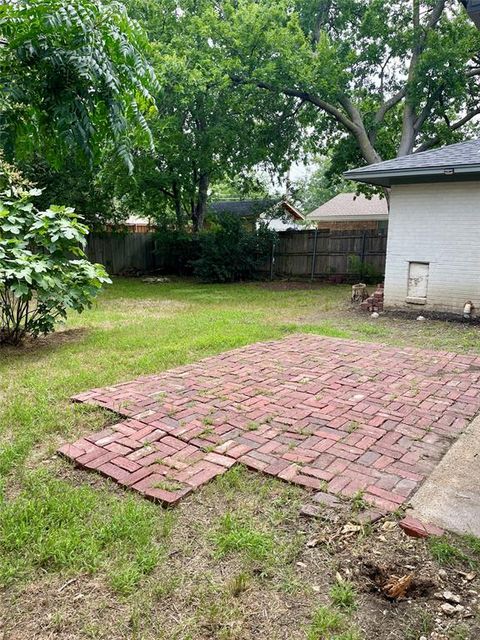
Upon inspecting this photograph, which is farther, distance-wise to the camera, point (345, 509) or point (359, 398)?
point (359, 398)

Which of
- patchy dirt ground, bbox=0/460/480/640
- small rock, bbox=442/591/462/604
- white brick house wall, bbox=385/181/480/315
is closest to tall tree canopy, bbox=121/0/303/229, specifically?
white brick house wall, bbox=385/181/480/315

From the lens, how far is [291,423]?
3.47 metres

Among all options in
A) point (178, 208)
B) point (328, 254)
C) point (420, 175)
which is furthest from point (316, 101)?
point (420, 175)

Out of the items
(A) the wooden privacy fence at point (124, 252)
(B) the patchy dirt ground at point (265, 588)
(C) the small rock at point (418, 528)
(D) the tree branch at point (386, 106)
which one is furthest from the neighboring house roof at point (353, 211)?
(B) the patchy dirt ground at point (265, 588)

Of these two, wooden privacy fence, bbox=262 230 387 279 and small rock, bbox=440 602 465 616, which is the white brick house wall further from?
small rock, bbox=440 602 465 616

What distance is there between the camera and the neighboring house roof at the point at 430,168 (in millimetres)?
7316

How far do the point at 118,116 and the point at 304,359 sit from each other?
13.5ft

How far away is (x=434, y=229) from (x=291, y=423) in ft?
19.6

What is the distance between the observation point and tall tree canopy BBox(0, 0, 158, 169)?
1407 millimetres

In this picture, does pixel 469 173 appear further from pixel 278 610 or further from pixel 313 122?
pixel 313 122

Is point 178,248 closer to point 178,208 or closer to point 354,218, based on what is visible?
point 178,208

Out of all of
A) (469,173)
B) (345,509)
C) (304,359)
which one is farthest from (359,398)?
(469,173)

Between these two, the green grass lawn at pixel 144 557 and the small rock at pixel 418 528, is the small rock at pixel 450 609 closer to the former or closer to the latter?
the green grass lawn at pixel 144 557

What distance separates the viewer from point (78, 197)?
45.4ft
